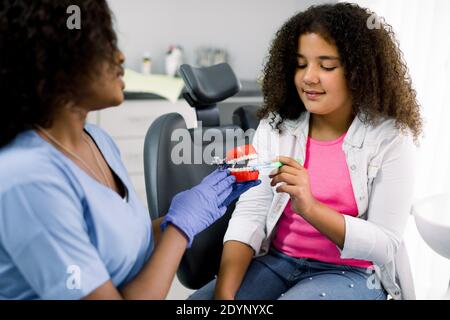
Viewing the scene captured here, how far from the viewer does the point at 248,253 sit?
137 centimetres

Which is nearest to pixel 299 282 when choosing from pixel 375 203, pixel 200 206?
pixel 375 203

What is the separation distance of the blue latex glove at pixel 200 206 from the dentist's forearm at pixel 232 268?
0.70 feet

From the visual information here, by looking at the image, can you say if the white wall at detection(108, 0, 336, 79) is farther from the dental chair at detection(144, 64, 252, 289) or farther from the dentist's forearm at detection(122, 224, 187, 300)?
the dentist's forearm at detection(122, 224, 187, 300)

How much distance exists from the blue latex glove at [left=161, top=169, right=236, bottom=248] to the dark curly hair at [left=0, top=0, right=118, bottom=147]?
0.33 metres

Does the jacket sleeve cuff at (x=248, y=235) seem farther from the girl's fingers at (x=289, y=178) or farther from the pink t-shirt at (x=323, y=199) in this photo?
the girl's fingers at (x=289, y=178)

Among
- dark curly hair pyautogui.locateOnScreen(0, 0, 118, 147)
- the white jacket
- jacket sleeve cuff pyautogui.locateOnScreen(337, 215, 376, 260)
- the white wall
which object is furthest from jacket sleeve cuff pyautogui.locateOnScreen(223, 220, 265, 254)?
the white wall

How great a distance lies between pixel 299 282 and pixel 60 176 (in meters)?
0.73

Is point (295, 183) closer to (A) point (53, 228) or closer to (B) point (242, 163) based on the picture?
(B) point (242, 163)

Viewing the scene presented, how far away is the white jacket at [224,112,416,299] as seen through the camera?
4.11ft

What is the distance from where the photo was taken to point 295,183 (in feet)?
3.83

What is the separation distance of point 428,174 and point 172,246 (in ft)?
5.22

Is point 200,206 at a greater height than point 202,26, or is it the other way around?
point 202,26

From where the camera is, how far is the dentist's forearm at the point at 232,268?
4.13 feet
